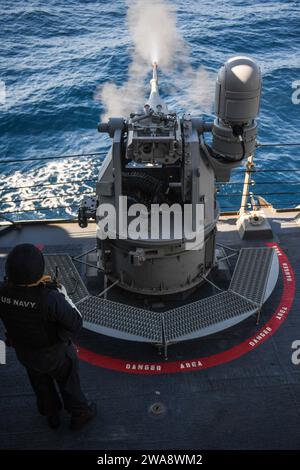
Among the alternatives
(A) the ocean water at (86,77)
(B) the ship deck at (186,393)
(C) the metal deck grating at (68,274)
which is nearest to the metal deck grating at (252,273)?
(B) the ship deck at (186,393)

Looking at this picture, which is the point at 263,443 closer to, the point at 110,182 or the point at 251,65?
the point at 110,182

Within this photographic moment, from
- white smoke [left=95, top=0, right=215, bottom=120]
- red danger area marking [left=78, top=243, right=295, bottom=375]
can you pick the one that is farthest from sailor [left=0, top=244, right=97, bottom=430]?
white smoke [left=95, top=0, right=215, bottom=120]

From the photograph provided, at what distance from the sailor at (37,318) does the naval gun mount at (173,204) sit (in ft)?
5.46

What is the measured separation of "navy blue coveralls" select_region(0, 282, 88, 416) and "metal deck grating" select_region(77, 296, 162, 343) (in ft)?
4.84

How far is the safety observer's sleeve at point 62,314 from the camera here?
4793 millimetres

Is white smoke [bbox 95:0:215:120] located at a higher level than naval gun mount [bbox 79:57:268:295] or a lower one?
lower

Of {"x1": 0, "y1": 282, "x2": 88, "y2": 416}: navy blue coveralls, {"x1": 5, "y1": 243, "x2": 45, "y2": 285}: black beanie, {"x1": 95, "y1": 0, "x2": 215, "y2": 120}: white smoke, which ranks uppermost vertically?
{"x1": 5, "y1": 243, "x2": 45, "y2": 285}: black beanie

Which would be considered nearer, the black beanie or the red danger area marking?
the black beanie

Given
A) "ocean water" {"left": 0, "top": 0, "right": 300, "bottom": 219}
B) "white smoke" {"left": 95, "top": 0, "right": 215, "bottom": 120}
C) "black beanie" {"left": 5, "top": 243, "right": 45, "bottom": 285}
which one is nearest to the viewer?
"black beanie" {"left": 5, "top": 243, "right": 45, "bottom": 285}

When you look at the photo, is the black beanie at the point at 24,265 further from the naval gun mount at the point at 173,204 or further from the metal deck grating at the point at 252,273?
the metal deck grating at the point at 252,273

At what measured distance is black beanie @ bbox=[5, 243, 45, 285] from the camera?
4578mm

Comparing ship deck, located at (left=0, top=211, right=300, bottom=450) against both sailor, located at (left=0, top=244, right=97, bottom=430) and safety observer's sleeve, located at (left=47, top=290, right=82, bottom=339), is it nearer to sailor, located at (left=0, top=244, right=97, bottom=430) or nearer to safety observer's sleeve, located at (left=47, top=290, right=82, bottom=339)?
sailor, located at (left=0, top=244, right=97, bottom=430)

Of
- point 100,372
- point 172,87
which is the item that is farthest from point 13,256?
point 172,87

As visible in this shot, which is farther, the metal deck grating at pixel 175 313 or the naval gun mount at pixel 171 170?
the metal deck grating at pixel 175 313
